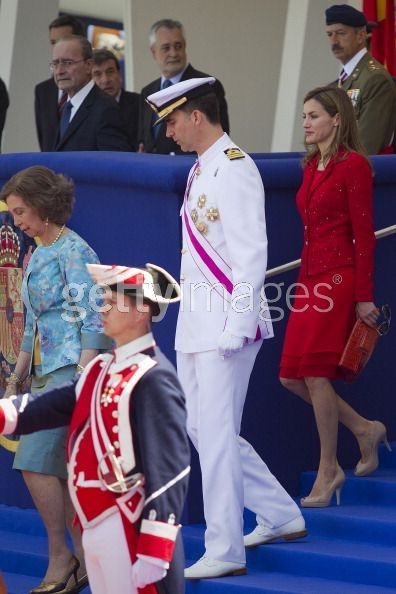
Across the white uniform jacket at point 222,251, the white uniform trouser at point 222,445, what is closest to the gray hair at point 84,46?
the white uniform jacket at point 222,251

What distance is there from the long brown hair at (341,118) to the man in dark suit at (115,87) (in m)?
3.13

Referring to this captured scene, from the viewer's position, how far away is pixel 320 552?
564 cm

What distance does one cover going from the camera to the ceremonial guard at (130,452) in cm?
394

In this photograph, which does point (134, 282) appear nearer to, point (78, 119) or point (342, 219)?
point (342, 219)

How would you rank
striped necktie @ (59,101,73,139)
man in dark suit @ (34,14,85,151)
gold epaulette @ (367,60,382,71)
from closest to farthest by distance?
gold epaulette @ (367,60,382,71) → striped necktie @ (59,101,73,139) → man in dark suit @ (34,14,85,151)

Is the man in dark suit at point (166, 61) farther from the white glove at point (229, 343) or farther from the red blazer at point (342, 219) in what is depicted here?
the white glove at point (229, 343)

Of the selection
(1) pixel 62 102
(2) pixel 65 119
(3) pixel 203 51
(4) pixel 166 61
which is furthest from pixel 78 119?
(3) pixel 203 51

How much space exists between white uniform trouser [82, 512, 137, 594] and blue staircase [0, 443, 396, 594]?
1.42 m

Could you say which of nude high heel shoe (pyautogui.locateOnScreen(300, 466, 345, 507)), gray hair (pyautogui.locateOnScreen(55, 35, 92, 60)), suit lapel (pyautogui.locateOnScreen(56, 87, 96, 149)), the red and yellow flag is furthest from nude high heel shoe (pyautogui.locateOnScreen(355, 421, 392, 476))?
the red and yellow flag

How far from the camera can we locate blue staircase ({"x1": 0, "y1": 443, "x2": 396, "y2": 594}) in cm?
545

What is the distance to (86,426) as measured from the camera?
414 centimetres

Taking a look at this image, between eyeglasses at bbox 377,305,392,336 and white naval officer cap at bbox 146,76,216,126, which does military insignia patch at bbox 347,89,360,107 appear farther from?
white naval officer cap at bbox 146,76,216,126

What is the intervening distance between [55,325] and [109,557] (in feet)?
6.08

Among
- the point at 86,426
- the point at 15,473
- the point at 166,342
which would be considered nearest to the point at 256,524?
the point at 166,342
